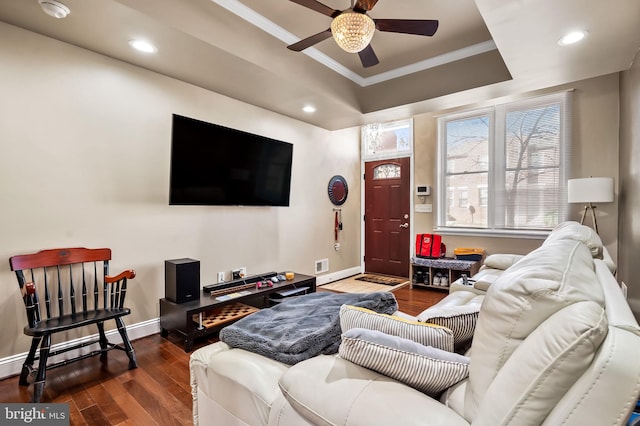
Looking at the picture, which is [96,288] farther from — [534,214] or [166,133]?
[534,214]

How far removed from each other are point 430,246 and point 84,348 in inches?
169

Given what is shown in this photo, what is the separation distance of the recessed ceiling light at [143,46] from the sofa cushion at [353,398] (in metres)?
2.69

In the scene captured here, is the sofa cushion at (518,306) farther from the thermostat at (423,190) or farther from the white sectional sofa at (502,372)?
the thermostat at (423,190)

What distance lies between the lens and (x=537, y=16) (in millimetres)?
2193

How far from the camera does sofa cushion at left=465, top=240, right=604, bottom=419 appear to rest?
0.76 metres

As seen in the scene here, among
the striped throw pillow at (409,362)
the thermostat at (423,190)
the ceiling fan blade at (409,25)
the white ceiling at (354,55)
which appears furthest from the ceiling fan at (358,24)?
the thermostat at (423,190)

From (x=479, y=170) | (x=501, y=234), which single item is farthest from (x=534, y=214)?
(x=479, y=170)

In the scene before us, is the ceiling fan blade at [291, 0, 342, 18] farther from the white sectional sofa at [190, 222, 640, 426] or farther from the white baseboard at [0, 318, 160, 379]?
the white baseboard at [0, 318, 160, 379]

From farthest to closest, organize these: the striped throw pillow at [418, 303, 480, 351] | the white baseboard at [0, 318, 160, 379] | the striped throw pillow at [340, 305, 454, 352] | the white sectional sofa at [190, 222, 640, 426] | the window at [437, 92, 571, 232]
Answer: the window at [437, 92, 571, 232] < the white baseboard at [0, 318, 160, 379] < the striped throw pillow at [418, 303, 480, 351] < the striped throw pillow at [340, 305, 454, 352] < the white sectional sofa at [190, 222, 640, 426]

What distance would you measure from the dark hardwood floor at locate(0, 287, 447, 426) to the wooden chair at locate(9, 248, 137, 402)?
0.10 meters

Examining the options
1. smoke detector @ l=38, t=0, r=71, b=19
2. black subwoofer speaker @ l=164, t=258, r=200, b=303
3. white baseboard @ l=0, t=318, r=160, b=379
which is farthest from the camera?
black subwoofer speaker @ l=164, t=258, r=200, b=303

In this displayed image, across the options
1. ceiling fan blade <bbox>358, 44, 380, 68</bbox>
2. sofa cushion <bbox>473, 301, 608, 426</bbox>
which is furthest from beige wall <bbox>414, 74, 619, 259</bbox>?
sofa cushion <bbox>473, 301, 608, 426</bbox>

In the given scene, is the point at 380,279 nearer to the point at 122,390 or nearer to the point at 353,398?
the point at 122,390

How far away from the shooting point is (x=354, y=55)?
12.2 ft
